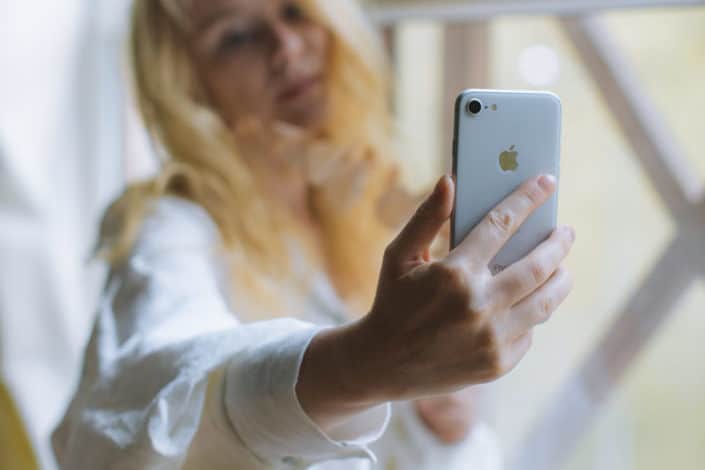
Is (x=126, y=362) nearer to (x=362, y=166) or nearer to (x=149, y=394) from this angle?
(x=149, y=394)

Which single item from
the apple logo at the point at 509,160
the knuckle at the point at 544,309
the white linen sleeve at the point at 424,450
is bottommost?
the white linen sleeve at the point at 424,450

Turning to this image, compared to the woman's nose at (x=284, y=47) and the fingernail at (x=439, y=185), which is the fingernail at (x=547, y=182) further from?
the woman's nose at (x=284, y=47)

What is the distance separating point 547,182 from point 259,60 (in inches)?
11.9

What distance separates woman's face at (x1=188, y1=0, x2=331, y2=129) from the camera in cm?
57

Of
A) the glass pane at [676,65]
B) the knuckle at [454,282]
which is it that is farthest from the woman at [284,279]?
the glass pane at [676,65]

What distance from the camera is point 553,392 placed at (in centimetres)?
46

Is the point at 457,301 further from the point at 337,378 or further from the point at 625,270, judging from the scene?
the point at 625,270

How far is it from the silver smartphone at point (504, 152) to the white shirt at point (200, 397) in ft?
0.29

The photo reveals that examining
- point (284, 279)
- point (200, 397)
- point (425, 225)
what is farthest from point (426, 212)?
point (284, 279)

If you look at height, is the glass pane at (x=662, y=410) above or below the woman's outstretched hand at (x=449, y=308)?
below

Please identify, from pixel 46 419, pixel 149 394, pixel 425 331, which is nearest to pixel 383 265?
pixel 425 331

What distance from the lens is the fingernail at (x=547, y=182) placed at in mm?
315

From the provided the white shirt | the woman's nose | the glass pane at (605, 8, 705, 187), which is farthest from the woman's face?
the glass pane at (605, 8, 705, 187)

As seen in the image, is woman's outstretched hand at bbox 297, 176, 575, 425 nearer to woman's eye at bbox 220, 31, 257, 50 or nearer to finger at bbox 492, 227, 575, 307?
finger at bbox 492, 227, 575, 307
